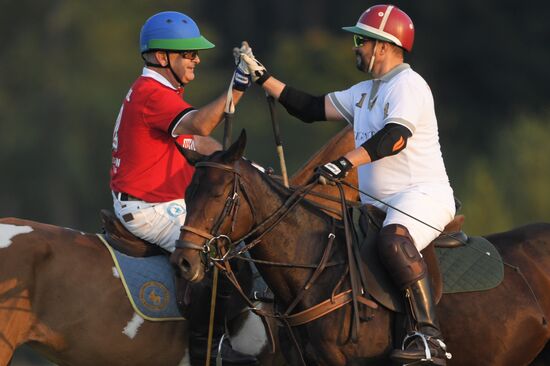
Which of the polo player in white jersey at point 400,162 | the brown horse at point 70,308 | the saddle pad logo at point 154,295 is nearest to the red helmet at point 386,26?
the polo player in white jersey at point 400,162

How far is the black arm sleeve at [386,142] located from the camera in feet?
29.7

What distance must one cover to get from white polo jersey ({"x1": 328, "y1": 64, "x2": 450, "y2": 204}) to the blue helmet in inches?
56.8

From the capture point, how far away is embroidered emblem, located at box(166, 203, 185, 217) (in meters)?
10.0

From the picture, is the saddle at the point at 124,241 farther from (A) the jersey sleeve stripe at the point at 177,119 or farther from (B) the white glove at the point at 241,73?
(B) the white glove at the point at 241,73

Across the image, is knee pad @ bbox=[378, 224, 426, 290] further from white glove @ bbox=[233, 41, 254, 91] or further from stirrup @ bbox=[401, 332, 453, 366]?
white glove @ bbox=[233, 41, 254, 91]

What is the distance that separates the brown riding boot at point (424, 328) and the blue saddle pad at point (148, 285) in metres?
1.97

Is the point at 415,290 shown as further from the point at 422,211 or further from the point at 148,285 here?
the point at 148,285

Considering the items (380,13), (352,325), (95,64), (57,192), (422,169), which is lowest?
(57,192)

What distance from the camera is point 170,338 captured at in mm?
9953

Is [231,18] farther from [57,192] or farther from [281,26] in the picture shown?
[57,192]

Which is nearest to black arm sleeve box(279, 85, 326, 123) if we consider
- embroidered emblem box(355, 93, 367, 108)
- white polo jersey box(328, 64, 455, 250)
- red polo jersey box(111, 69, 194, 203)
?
embroidered emblem box(355, 93, 367, 108)

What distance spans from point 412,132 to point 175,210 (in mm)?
2009

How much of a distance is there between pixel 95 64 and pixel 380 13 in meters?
39.3

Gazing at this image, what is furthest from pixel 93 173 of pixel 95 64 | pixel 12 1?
pixel 12 1
